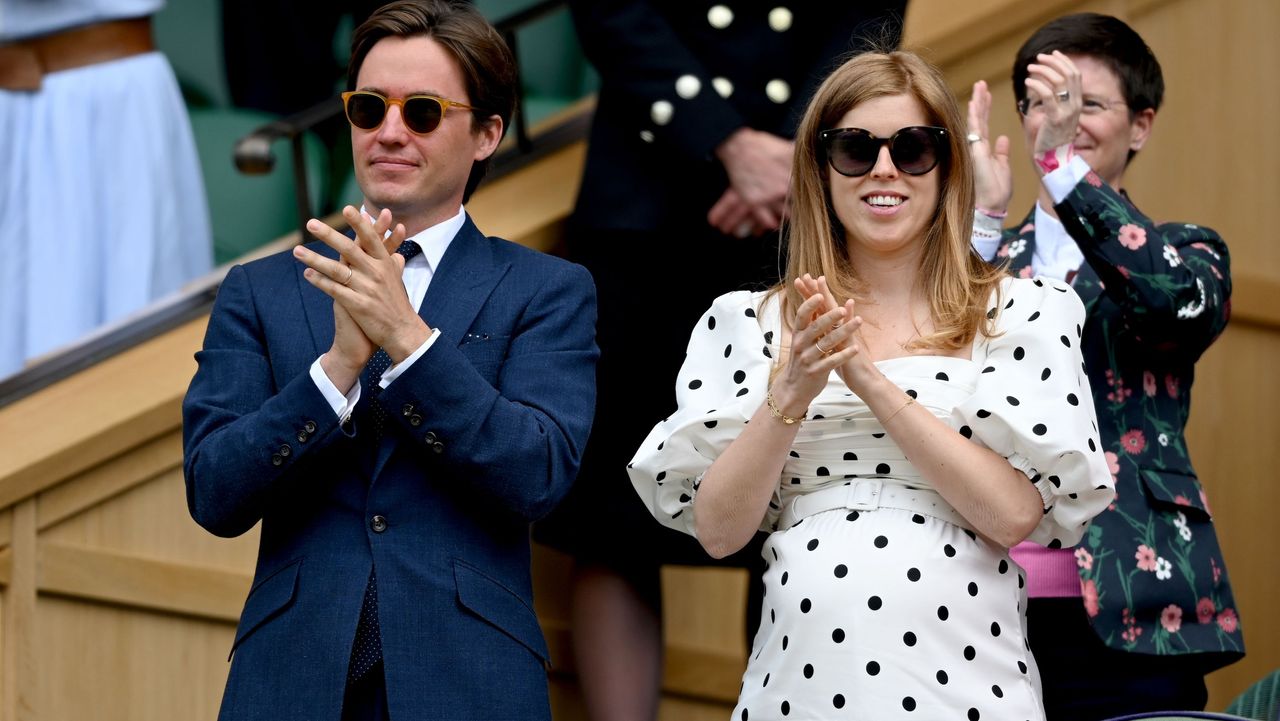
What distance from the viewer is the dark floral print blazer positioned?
10.0 ft

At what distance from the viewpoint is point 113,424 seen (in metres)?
3.66

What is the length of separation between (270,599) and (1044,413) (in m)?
1.15

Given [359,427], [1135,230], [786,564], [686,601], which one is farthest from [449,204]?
[686,601]

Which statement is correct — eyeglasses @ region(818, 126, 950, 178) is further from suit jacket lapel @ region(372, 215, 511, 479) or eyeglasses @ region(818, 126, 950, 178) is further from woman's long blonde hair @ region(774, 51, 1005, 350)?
suit jacket lapel @ region(372, 215, 511, 479)

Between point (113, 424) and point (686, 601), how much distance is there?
1.40m

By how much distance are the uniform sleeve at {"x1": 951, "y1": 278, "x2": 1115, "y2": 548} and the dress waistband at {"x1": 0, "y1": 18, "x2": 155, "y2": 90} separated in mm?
2782

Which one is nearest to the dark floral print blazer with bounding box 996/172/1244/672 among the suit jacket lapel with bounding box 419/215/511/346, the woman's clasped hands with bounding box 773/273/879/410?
the woman's clasped hands with bounding box 773/273/879/410

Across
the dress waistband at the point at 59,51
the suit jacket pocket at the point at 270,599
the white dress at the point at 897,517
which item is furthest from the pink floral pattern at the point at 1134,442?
the dress waistband at the point at 59,51

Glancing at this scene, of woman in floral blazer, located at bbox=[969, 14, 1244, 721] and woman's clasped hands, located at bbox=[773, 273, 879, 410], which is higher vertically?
woman's clasped hands, located at bbox=[773, 273, 879, 410]

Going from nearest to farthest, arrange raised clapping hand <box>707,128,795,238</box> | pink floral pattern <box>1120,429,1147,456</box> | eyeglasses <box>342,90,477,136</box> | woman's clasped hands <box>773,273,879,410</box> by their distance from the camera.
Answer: woman's clasped hands <box>773,273,879,410</box> < eyeglasses <box>342,90,477,136</box> < pink floral pattern <box>1120,429,1147,456</box> < raised clapping hand <box>707,128,795,238</box>

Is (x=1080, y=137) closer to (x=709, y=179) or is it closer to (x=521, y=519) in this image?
(x=709, y=179)

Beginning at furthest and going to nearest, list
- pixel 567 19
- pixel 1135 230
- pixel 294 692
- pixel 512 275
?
pixel 567 19 → pixel 1135 230 → pixel 512 275 → pixel 294 692

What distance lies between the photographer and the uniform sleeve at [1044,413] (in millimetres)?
2588

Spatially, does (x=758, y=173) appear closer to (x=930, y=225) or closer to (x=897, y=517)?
(x=930, y=225)
